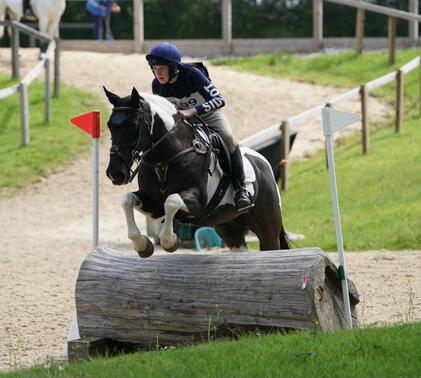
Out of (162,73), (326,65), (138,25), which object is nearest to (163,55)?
(162,73)

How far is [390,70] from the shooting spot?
25234 millimetres

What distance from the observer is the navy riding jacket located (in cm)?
923

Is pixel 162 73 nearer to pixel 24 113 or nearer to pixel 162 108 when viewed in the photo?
pixel 162 108

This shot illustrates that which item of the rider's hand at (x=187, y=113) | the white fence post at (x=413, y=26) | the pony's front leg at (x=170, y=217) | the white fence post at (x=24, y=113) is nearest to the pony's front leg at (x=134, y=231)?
the pony's front leg at (x=170, y=217)

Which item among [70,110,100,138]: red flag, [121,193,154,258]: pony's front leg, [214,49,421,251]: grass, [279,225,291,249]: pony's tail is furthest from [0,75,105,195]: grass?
[121,193,154,258]: pony's front leg

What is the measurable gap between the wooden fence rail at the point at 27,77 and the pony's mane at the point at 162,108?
1160cm

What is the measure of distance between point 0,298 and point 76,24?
1970 centimetres

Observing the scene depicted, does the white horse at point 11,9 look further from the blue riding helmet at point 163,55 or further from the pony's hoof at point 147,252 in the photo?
the pony's hoof at point 147,252

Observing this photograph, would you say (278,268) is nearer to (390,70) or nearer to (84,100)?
(84,100)

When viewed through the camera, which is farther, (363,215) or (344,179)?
(344,179)

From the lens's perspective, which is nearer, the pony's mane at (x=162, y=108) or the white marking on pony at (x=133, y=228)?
the white marking on pony at (x=133, y=228)

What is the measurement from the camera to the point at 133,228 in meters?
8.56

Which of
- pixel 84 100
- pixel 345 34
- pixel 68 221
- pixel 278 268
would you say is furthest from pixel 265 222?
pixel 345 34

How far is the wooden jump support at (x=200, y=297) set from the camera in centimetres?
792
